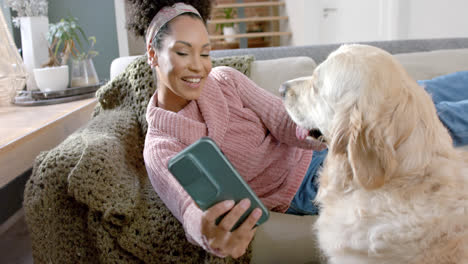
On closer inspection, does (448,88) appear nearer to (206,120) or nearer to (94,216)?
(206,120)

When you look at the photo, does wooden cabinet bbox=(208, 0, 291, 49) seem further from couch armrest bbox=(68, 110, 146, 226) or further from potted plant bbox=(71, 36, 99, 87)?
couch armrest bbox=(68, 110, 146, 226)

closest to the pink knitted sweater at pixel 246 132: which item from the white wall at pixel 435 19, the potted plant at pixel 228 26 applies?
the white wall at pixel 435 19

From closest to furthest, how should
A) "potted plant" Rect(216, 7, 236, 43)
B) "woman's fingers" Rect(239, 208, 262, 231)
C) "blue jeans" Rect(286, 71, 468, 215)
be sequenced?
"woman's fingers" Rect(239, 208, 262, 231) < "blue jeans" Rect(286, 71, 468, 215) < "potted plant" Rect(216, 7, 236, 43)

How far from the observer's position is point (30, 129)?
1554 mm

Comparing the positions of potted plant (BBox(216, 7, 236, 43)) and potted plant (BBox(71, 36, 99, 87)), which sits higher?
potted plant (BBox(216, 7, 236, 43))

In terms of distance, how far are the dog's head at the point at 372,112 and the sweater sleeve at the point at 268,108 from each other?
432mm

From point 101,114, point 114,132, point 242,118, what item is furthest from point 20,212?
point 242,118

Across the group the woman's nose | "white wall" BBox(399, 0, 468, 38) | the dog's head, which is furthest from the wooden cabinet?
the dog's head

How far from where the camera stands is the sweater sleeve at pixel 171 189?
1033 millimetres

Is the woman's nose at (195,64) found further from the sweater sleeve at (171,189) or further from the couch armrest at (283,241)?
the couch armrest at (283,241)

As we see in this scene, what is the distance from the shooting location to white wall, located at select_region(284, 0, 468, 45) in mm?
3340

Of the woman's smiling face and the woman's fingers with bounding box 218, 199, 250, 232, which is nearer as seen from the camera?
the woman's fingers with bounding box 218, 199, 250, 232

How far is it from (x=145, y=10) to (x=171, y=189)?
654 mm

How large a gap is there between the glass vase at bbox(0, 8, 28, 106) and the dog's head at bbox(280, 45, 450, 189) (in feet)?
5.36
